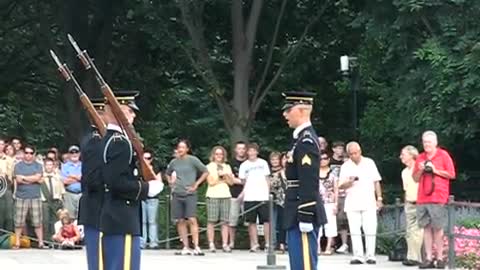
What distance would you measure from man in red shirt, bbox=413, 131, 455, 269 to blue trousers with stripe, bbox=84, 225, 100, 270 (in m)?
5.96

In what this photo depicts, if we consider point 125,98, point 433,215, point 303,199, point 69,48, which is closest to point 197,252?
point 433,215

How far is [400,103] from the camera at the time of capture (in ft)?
70.3

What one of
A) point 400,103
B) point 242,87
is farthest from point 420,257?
point 242,87

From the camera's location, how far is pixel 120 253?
928 centimetres

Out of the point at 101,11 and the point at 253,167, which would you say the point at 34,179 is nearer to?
the point at 253,167

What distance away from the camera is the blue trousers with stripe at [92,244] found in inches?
421

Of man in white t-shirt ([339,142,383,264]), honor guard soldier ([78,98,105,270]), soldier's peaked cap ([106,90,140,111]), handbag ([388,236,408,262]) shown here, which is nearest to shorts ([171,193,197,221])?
man in white t-shirt ([339,142,383,264])

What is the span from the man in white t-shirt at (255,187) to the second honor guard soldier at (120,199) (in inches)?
356

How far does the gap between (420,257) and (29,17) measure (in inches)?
632

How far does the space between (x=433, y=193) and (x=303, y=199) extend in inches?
222

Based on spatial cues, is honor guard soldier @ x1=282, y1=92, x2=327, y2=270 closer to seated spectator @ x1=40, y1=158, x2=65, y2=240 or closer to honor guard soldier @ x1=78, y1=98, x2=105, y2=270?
honor guard soldier @ x1=78, y1=98, x2=105, y2=270

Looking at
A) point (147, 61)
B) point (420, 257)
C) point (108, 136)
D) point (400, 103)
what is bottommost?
point (420, 257)

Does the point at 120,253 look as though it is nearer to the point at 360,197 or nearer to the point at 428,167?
the point at 428,167

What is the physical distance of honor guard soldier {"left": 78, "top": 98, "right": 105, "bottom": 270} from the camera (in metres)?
10.4
